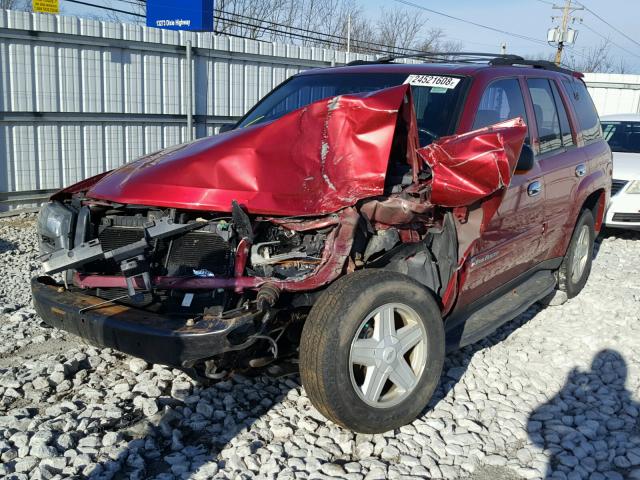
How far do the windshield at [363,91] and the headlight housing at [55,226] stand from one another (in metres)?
1.51

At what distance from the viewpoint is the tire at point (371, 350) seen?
9.93 feet

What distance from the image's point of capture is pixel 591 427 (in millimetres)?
3557

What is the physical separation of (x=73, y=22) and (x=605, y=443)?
815cm

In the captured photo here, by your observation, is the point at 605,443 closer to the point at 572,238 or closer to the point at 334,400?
the point at 334,400

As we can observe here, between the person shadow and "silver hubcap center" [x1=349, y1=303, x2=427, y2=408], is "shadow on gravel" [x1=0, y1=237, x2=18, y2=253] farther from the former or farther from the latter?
the person shadow

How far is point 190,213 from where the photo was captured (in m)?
3.51

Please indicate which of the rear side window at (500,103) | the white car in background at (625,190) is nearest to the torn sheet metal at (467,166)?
the rear side window at (500,103)

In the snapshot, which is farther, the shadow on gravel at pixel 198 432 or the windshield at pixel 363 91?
the windshield at pixel 363 91

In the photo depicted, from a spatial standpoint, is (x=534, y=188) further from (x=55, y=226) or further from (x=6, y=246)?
(x=6, y=246)

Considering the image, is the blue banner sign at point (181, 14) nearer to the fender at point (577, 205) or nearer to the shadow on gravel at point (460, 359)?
the fender at point (577, 205)

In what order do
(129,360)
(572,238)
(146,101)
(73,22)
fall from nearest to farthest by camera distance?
(129,360), (572,238), (73,22), (146,101)

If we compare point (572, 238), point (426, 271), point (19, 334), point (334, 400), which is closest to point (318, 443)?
point (334, 400)

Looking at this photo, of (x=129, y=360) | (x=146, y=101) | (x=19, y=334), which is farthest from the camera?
(x=146, y=101)

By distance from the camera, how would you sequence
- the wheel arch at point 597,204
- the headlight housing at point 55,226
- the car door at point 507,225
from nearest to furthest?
the headlight housing at point 55,226
the car door at point 507,225
the wheel arch at point 597,204
